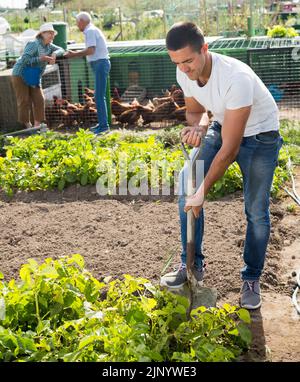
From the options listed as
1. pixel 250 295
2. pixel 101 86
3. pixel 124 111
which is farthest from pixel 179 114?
pixel 250 295

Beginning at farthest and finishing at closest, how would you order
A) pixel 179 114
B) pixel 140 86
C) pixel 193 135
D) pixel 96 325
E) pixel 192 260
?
pixel 140 86, pixel 179 114, pixel 192 260, pixel 193 135, pixel 96 325

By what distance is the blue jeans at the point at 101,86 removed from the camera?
8.95 meters

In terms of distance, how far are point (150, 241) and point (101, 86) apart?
4.74m

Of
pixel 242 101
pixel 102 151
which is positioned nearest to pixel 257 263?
pixel 242 101

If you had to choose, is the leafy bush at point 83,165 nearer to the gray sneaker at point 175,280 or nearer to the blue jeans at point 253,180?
the blue jeans at point 253,180

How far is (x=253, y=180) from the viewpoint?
350cm

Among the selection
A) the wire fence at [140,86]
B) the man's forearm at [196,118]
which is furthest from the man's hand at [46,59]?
the man's forearm at [196,118]

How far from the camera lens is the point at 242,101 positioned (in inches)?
122

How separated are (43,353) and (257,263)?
5.05 feet

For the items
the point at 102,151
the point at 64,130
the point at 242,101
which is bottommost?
the point at 64,130

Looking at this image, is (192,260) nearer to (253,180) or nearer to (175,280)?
(175,280)

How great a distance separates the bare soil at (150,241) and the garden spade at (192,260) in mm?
343

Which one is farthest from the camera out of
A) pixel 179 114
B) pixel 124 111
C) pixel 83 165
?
pixel 124 111
